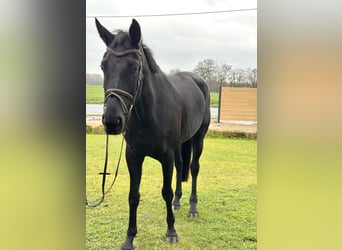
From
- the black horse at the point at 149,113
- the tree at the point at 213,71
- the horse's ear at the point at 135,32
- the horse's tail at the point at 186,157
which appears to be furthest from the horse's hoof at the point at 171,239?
the horse's ear at the point at 135,32

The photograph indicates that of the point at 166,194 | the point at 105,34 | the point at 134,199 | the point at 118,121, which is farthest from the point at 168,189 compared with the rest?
the point at 105,34

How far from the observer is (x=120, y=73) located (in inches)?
40.8

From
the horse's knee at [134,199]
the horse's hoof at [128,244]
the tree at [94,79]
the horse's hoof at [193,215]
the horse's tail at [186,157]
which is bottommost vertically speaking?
the horse's hoof at [128,244]

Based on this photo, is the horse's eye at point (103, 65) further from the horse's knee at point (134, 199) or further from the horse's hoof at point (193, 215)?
the horse's hoof at point (193, 215)

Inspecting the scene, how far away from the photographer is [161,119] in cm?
121

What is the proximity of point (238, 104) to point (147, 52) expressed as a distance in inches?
14.1

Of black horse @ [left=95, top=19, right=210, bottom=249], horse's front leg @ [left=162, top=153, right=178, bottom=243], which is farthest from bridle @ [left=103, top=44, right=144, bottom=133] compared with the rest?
horse's front leg @ [left=162, top=153, right=178, bottom=243]

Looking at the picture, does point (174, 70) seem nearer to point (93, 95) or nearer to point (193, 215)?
point (93, 95)

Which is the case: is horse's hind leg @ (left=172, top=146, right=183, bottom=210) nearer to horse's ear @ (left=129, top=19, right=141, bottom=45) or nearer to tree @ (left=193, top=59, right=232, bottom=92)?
tree @ (left=193, top=59, right=232, bottom=92)

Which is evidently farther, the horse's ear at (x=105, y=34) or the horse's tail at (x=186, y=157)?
the horse's tail at (x=186, y=157)

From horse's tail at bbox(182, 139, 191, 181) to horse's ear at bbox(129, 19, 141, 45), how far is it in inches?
18.2

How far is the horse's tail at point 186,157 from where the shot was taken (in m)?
1.22
